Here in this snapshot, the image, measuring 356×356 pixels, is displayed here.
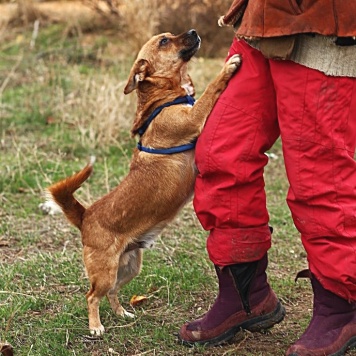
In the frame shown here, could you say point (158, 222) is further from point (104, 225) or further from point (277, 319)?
point (277, 319)

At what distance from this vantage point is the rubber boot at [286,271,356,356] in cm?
342

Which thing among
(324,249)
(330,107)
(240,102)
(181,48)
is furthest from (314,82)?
(181,48)

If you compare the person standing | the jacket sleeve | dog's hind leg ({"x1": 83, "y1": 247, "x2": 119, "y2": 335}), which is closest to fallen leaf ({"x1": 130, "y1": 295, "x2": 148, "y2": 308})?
dog's hind leg ({"x1": 83, "y1": 247, "x2": 119, "y2": 335})

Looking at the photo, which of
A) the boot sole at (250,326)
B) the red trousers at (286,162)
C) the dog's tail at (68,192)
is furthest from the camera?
the dog's tail at (68,192)

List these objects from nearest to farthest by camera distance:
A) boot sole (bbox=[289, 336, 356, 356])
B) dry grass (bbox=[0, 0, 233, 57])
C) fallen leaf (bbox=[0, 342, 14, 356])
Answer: boot sole (bbox=[289, 336, 356, 356]) < fallen leaf (bbox=[0, 342, 14, 356]) < dry grass (bbox=[0, 0, 233, 57])

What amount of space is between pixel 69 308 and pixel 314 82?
182cm

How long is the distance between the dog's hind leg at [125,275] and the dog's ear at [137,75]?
0.83m

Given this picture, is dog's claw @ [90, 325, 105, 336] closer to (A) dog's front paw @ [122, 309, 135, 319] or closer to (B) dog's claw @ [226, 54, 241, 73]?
(A) dog's front paw @ [122, 309, 135, 319]

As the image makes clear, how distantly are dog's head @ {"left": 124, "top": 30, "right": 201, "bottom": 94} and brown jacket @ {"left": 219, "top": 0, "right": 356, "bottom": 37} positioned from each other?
1067 mm

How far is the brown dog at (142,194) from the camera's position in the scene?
3924mm

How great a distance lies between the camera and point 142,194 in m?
3.94

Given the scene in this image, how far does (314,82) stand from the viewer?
313cm

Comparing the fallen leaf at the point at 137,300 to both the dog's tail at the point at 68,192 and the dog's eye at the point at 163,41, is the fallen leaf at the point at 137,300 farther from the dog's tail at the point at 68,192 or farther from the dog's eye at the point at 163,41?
the dog's eye at the point at 163,41

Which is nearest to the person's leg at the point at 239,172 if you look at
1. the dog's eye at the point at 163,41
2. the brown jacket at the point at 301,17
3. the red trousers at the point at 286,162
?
the red trousers at the point at 286,162
